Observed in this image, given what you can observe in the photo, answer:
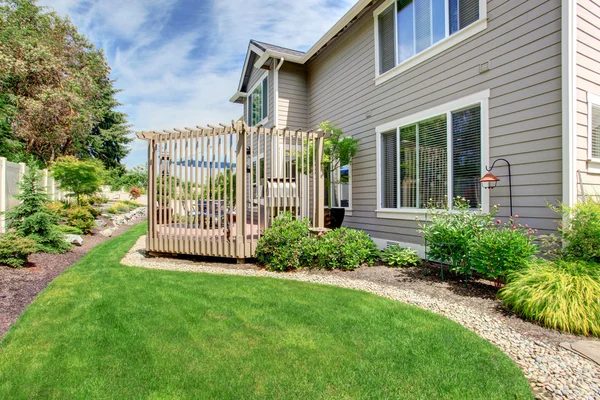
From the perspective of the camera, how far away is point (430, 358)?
2439 mm

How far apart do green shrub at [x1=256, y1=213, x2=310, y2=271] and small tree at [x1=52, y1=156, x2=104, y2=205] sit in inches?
325

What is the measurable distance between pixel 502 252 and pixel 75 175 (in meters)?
12.2

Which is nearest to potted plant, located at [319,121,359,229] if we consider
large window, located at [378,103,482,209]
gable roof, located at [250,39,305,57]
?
large window, located at [378,103,482,209]

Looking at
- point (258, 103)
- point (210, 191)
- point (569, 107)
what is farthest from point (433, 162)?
point (258, 103)

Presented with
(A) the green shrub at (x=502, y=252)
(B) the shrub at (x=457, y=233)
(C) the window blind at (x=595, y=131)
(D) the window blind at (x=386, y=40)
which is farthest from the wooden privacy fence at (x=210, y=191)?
(C) the window blind at (x=595, y=131)

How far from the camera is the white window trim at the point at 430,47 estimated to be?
499 centimetres

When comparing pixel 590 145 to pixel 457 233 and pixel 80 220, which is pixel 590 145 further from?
pixel 80 220

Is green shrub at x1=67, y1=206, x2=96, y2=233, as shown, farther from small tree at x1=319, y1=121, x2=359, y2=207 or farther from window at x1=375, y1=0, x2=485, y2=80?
window at x1=375, y1=0, x2=485, y2=80

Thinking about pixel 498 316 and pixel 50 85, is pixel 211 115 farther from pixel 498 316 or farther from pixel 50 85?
pixel 498 316

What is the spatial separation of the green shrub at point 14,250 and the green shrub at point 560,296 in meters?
6.77

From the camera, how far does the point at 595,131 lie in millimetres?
4316

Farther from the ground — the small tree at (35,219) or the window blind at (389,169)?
the window blind at (389,169)

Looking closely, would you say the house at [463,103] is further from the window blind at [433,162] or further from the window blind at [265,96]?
the window blind at [265,96]

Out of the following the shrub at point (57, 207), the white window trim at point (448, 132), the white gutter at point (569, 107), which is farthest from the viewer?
the shrub at point (57, 207)
